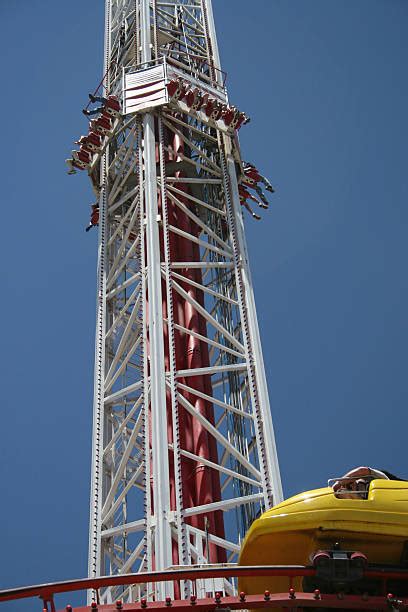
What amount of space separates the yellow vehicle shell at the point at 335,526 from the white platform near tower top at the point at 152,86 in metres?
20.5

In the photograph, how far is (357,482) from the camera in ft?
42.0

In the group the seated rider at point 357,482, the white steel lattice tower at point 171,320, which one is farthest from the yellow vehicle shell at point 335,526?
the white steel lattice tower at point 171,320

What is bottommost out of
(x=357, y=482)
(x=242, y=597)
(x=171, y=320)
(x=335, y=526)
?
(x=242, y=597)

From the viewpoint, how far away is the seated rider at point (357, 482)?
12328 mm

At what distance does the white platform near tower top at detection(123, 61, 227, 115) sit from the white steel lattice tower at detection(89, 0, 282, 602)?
67mm

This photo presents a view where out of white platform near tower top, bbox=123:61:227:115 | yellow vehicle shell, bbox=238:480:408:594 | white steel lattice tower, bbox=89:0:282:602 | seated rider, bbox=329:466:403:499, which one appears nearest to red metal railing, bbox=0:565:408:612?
yellow vehicle shell, bbox=238:480:408:594

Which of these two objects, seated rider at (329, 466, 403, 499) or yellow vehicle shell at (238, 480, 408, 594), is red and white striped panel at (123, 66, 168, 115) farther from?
yellow vehicle shell at (238, 480, 408, 594)

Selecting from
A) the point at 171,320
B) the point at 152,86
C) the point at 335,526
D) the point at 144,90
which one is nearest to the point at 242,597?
the point at 335,526

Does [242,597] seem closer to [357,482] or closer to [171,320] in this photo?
[357,482]

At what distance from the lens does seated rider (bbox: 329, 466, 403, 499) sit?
12.3m

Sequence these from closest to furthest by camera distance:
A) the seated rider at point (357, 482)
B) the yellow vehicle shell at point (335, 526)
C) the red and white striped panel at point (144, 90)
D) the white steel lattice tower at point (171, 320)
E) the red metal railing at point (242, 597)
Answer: the red metal railing at point (242, 597) < the yellow vehicle shell at point (335, 526) < the seated rider at point (357, 482) < the white steel lattice tower at point (171, 320) < the red and white striped panel at point (144, 90)

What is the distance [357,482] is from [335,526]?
119 cm

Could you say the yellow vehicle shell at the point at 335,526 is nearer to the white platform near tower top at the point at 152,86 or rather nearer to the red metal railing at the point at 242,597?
the red metal railing at the point at 242,597

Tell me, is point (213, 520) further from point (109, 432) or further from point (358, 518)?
point (358, 518)
